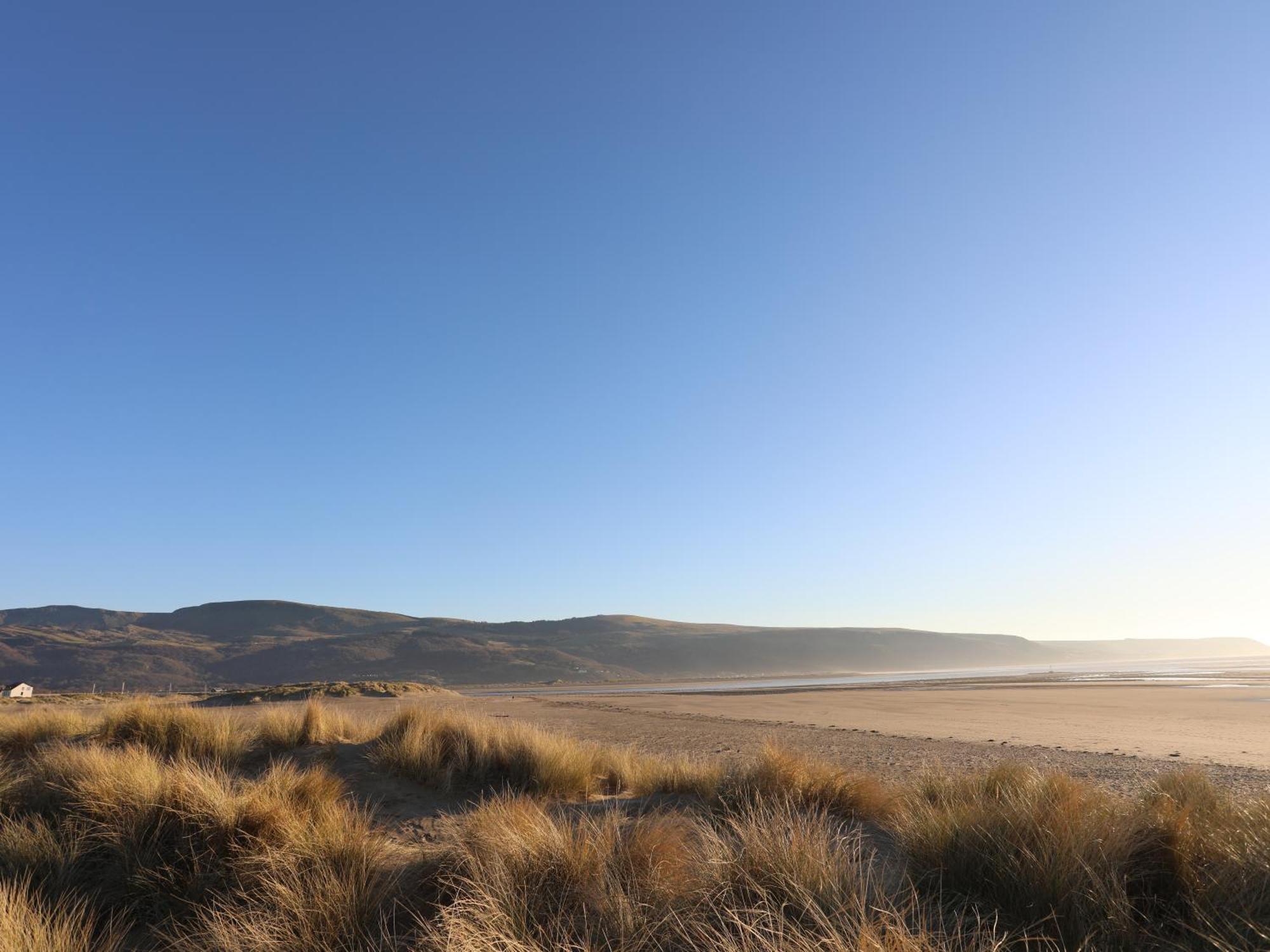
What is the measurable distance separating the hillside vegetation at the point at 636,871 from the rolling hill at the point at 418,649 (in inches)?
3488

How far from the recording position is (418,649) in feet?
353

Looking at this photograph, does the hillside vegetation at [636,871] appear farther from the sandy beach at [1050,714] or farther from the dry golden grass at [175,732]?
the sandy beach at [1050,714]

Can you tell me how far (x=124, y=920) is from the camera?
467 centimetres

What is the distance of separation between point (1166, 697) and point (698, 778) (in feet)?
100

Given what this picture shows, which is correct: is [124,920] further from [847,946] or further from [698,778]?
[698,778]

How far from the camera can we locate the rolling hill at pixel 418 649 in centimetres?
9419

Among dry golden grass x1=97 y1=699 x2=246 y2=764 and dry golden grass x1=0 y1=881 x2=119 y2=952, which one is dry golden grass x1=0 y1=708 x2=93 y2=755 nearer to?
dry golden grass x1=97 y1=699 x2=246 y2=764

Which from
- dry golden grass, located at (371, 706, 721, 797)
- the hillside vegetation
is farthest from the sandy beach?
the hillside vegetation

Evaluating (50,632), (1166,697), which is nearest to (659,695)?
(1166,697)

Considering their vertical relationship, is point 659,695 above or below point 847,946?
below

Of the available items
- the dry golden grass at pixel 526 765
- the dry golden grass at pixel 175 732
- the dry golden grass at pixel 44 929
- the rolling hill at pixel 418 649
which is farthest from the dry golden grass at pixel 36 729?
the rolling hill at pixel 418 649

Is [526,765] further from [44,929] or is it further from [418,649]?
[418,649]

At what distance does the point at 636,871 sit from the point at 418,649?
112m

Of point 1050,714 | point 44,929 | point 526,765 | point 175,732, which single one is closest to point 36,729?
point 175,732
